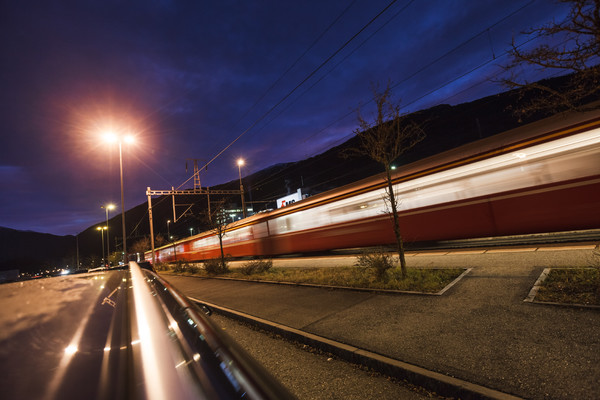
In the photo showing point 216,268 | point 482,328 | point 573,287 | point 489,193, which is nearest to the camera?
point 482,328

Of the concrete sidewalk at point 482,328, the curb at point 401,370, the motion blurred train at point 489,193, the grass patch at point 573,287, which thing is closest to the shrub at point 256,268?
the motion blurred train at point 489,193

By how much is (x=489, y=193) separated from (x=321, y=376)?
7.32 m

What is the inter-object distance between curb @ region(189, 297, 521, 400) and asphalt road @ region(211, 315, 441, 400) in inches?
2.9

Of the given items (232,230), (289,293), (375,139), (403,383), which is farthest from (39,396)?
(232,230)

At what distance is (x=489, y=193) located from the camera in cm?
792

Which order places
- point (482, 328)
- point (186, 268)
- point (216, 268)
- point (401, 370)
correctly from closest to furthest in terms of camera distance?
point (401, 370) → point (482, 328) → point (216, 268) → point (186, 268)

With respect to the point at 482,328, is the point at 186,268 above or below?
above

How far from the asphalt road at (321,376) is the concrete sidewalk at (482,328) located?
30cm

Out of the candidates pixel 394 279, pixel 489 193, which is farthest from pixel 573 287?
pixel 489 193

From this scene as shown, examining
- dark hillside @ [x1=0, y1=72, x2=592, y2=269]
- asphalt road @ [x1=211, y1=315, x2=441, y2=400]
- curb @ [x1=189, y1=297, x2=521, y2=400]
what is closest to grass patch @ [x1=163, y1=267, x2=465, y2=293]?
curb @ [x1=189, y1=297, x2=521, y2=400]

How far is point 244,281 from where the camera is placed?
1059 cm

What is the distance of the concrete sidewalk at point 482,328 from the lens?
256cm

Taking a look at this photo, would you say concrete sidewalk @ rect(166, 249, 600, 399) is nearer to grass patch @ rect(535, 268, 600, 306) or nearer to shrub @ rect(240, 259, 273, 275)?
grass patch @ rect(535, 268, 600, 306)

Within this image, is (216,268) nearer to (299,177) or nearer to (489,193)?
(489,193)
